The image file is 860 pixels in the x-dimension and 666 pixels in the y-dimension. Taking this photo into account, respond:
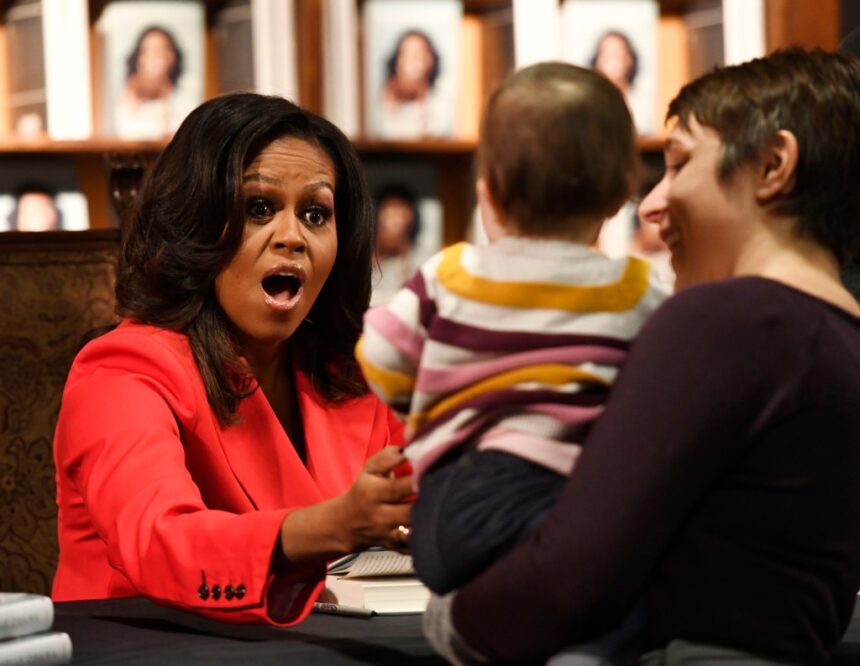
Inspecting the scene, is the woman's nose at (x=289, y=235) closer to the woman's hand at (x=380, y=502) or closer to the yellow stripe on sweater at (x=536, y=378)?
the woman's hand at (x=380, y=502)

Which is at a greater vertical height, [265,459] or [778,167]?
[778,167]

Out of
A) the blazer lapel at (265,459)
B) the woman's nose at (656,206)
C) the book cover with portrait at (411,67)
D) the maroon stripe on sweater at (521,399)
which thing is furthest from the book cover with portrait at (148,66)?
the maroon stripe on sweater at (521,399)

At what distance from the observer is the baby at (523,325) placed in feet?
3.33

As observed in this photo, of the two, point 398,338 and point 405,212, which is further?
point 405,212

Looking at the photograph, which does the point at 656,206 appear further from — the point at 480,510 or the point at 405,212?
the point at 405,212

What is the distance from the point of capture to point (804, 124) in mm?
1088

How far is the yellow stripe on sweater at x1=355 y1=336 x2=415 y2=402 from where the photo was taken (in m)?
1.08

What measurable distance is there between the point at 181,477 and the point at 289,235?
441 mm

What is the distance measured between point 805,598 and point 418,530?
28 centimetres

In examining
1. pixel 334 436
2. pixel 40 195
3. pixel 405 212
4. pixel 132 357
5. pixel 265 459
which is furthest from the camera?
pixel 405 212

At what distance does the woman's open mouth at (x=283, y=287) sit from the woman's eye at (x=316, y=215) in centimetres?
8

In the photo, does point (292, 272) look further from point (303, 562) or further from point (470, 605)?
point (470, 605)

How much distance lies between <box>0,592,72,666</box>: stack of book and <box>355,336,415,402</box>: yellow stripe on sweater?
34 centimetres

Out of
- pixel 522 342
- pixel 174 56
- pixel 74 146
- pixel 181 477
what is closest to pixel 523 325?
Answer: pixel 522 342
